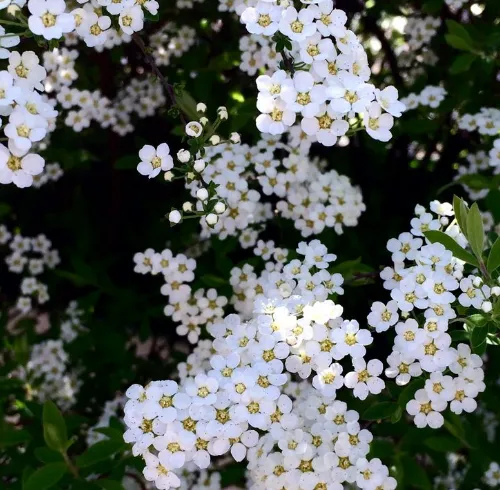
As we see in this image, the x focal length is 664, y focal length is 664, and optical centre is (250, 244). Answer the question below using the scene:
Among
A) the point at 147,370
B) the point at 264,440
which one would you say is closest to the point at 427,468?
the point at 147,370

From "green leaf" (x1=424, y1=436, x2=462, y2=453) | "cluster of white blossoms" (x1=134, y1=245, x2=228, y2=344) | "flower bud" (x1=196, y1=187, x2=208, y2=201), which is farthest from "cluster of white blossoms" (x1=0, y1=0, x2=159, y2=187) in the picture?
"green leaf" (x1=424, y1=436, x2=462, y2=453)

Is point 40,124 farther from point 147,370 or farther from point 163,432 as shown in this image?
point 147,370

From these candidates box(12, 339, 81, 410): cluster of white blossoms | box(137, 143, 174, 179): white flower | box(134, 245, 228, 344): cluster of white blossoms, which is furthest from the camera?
box(12, 339, 81, 410): cluster of white blossoms

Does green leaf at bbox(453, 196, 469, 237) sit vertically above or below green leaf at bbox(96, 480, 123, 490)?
above

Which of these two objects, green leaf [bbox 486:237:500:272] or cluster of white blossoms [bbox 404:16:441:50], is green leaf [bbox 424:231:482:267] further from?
cluster of white blossoms [bbox 404:16:441:50]

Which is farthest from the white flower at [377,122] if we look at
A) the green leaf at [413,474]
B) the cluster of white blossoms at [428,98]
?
the green leaf at [413,474]

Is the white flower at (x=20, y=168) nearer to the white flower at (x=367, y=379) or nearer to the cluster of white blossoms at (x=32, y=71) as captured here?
the cluster of white blossoms at (x=32, y=71)
